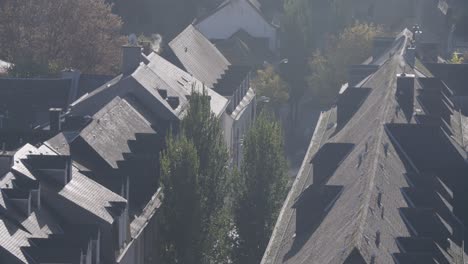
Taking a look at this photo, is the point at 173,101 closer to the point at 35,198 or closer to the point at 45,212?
the point at 45,212

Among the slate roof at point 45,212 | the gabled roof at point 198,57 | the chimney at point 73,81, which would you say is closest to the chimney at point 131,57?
the chimney at point 73,81

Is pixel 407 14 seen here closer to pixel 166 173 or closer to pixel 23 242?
pixel 166 173

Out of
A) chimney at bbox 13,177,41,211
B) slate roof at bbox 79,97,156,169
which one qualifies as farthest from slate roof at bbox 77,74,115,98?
chimney at bbox 13,177,41,211

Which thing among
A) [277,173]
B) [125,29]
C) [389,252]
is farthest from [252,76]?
[389,252]

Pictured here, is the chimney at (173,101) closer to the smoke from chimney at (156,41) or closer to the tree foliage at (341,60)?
the tree foliage at (341,60)

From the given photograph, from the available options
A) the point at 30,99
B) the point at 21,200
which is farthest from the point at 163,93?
the point at 21,200

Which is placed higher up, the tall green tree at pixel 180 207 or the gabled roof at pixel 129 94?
the gabled roof at pixel 129 94
